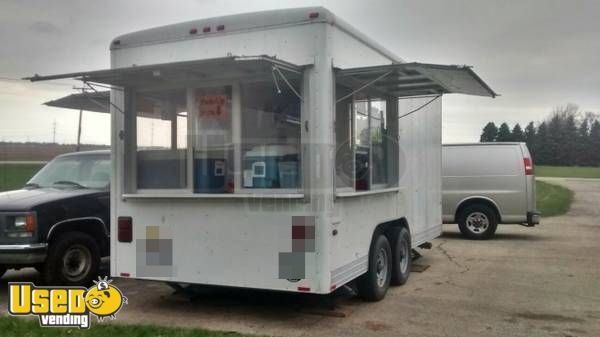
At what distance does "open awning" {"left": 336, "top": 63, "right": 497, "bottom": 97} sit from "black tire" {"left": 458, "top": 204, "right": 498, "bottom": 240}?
6416 millimetres

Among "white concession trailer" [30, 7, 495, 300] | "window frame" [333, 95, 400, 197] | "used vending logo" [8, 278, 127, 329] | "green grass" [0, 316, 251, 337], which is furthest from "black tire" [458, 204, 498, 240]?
"used vending logo" [8, 278, 127, 329]

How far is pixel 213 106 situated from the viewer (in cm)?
638

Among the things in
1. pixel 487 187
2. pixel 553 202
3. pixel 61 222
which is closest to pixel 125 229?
pixel 61 222

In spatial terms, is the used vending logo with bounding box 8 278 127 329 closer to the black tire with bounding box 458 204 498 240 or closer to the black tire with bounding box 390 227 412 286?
the black tire with bounding box 390 227 412 286

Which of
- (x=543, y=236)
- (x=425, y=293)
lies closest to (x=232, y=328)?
(x=425, y=293)

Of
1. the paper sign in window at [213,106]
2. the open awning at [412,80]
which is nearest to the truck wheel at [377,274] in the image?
the open awning at [412,80]

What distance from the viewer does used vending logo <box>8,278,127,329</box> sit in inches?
229

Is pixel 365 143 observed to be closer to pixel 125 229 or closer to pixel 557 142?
pixel 125 229

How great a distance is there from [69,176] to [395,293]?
5.33m

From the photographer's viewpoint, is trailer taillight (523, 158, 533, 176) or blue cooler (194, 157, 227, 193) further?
trailer taillight (523, 158, 533, 176)

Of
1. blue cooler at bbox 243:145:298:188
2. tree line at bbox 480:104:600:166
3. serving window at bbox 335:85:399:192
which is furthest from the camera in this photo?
tree line at bbox 480:104:600:166

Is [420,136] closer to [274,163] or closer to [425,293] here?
[425,293]

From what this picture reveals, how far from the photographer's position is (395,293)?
759 centimetres

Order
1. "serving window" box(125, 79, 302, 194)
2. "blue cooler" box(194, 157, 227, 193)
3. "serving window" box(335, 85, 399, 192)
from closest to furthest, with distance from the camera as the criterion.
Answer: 1. "serving window" box(125, 79, 302, 194)
2. "blue cooler" box(194, 157, 227, 193)
3. "serving window" box(335, 85, 399, 192)
